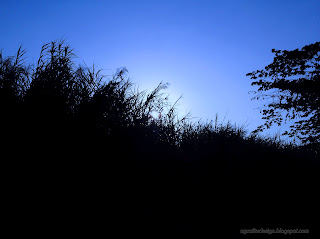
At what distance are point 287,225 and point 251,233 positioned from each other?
772mm

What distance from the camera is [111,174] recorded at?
8.99ft

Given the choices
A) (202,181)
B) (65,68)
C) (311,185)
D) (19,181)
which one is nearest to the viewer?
(19,181)

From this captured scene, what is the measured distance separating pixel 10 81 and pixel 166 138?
3293mm

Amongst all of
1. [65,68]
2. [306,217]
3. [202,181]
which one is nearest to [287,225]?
[306,217]

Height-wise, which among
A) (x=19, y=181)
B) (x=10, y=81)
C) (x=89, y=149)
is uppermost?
(x=10, y=81)

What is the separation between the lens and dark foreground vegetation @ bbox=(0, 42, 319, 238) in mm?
2098

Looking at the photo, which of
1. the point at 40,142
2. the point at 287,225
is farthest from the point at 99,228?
the point at 287,225

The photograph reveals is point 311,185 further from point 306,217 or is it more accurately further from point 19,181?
point 19,181

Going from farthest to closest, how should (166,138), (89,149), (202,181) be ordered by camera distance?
1. (166,138)
2. (202,181)
3. (89,149)

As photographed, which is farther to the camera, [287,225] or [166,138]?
[166,138]

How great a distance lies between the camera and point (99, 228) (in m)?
2.06

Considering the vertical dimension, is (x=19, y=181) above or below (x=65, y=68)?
below

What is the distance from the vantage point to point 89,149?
9.22 feet

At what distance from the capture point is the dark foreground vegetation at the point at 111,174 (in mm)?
2098
